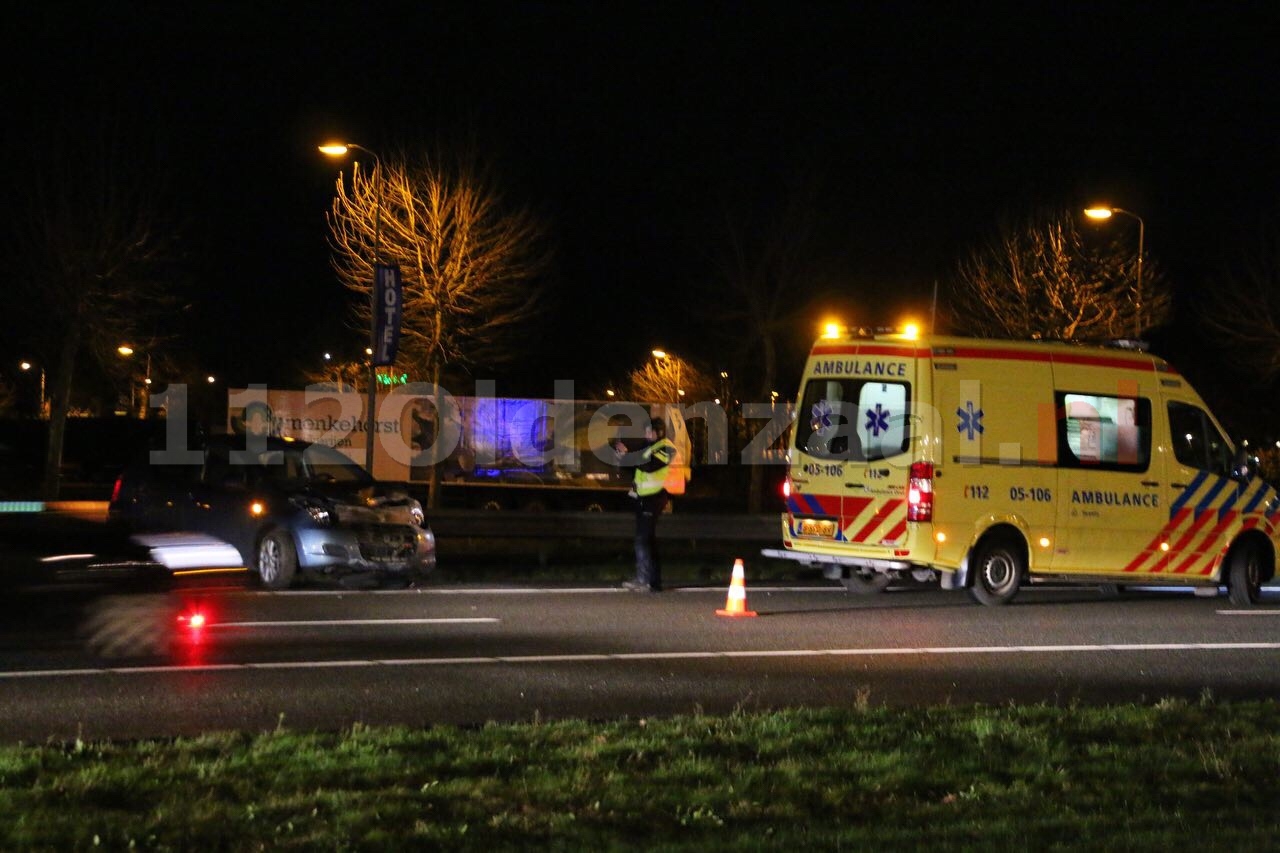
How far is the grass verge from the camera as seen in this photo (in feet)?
19.0

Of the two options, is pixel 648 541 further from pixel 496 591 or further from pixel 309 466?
pixel 309 466

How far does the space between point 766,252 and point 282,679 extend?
31.1 metres

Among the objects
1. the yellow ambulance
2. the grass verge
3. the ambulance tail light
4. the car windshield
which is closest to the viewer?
the grass verge

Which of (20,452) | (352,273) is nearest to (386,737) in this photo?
(352,273)

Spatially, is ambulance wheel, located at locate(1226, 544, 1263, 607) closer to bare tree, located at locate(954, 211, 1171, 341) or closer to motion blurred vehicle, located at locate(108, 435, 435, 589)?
motion blurred vehicle, located at locate(108, 435, 435, 589)

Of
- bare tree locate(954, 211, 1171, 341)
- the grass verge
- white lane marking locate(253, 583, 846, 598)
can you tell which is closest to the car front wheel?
white lane marking locate(253, 583, 846, 598)

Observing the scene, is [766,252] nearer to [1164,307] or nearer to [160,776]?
[1164,307]

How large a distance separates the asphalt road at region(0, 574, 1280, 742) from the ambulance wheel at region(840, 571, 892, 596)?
1.03ft

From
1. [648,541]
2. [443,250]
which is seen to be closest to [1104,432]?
[648,541]

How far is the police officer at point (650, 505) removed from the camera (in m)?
16.1

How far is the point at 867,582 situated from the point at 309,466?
608 centimetres

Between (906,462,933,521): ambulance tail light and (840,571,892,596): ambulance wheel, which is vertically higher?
(906,462,933,521): ambulance tail light

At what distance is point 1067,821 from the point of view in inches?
244

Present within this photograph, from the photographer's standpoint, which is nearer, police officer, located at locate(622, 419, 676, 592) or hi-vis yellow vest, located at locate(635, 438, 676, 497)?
police officer, located at locate(622, 419, 676, 592)
